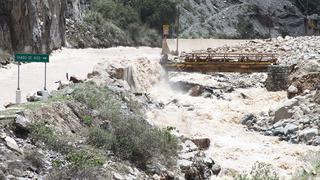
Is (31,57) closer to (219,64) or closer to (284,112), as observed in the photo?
(284,112)

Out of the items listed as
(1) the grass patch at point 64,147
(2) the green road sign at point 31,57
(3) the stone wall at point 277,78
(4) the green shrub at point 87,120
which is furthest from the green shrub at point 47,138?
(3) the stone wall at point 277,78

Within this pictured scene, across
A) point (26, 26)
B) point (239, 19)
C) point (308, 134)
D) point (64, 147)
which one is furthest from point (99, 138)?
point (239, 19)

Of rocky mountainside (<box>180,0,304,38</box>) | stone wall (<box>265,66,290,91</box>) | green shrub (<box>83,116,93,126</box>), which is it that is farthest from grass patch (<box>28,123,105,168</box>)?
rocky mountainside (<box>180,0,304,38</box>)

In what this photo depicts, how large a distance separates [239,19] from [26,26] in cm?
5167

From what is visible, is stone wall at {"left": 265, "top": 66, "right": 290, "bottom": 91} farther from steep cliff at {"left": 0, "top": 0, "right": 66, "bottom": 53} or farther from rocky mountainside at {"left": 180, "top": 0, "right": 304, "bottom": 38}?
rocky mountainside at {"left": 180, "top": 0, "right": 304, "bottom": 38}

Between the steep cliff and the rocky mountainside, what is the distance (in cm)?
3483

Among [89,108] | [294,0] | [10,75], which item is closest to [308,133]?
[89,108]

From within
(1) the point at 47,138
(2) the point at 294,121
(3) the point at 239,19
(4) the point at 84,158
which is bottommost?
(2) the point at 294,121

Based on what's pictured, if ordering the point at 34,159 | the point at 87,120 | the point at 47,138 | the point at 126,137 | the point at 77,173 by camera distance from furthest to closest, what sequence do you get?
the point at 87,120 < the point at 126,137 < the point at 47,138 < the point at 77,173 < the point at 34,159

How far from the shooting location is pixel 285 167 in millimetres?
17375

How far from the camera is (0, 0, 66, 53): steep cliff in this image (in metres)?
34.6

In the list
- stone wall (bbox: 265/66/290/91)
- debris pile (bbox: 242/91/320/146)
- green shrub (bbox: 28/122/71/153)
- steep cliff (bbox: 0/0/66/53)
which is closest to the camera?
green shrub (bbox: 28/122/71/153)

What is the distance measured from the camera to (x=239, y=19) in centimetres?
8319

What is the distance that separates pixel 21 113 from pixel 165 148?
4400 mm
